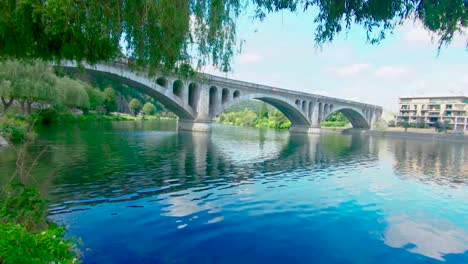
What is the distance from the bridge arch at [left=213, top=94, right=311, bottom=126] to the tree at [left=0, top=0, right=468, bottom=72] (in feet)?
127

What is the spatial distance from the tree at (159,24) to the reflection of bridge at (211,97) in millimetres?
14315

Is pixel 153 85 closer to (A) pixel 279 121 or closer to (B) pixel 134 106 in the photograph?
(A) pixel 279 121

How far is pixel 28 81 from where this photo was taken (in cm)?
3105

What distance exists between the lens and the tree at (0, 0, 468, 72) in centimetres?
606

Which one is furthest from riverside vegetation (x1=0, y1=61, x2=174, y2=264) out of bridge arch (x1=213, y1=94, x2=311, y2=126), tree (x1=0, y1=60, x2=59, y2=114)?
bridge arch (x1=213, y1=94, x2=311, y2=126)

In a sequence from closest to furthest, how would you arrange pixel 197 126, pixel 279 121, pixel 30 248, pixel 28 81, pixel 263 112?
1. pixel 30 248
2. pixel 28 81
3. pixel 197 126
4. pixel 279 121
5. pixel 263 112

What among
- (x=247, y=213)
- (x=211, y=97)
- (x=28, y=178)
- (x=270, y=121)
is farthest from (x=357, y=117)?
(x=28, y=178)

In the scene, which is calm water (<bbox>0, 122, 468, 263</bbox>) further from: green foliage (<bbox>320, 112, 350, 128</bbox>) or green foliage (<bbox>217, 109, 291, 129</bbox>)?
green foliage (<bbox>320, 112, 350, 128</bbox>)

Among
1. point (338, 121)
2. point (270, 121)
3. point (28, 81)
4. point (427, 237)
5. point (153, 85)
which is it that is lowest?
point (427, 237)

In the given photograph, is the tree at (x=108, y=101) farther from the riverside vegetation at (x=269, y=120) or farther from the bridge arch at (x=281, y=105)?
the riverside vegetation at (x=269, y=120)

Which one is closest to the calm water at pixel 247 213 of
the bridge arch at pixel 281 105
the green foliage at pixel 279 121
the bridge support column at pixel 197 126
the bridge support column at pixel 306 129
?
the bridge support column at pixel 197 126

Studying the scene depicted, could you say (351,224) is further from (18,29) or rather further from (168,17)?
(18,29)

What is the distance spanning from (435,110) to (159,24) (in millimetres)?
110891

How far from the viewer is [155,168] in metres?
15.7
